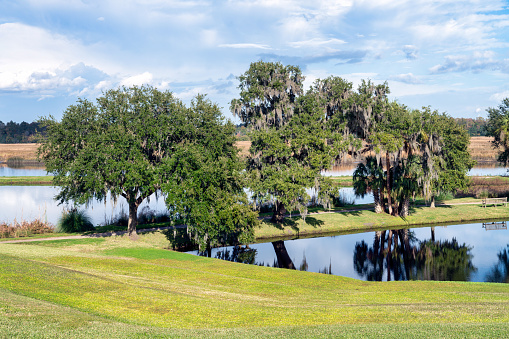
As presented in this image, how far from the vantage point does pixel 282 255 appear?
41.6m

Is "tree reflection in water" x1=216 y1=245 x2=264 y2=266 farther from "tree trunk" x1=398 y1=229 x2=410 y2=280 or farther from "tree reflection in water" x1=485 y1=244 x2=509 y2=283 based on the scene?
"tree reflection in water" x1=485 y1=244 x2=509 y2=283

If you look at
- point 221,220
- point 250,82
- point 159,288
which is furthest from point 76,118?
point 159,288

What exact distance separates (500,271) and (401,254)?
9.40 meters

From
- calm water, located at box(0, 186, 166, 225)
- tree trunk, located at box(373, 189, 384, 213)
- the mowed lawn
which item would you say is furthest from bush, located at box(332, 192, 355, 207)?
the mowed lawn

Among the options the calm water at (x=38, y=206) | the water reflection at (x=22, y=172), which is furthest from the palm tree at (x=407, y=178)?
the water reflection at (x=22, y=172)

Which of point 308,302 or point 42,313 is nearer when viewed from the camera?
point 42,313

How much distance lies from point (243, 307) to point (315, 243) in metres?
27.9

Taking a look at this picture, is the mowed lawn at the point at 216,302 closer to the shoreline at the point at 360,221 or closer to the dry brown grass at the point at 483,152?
the shoreline at the point at 360,221

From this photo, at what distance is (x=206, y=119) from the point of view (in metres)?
42.4

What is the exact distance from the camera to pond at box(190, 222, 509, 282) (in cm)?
3541

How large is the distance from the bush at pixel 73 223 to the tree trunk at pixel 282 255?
1922 cm

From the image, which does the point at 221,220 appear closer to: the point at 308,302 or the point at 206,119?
the point at 206,119

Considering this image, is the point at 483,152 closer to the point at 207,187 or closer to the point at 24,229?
the point at 207,187

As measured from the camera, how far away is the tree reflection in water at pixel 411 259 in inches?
1374
